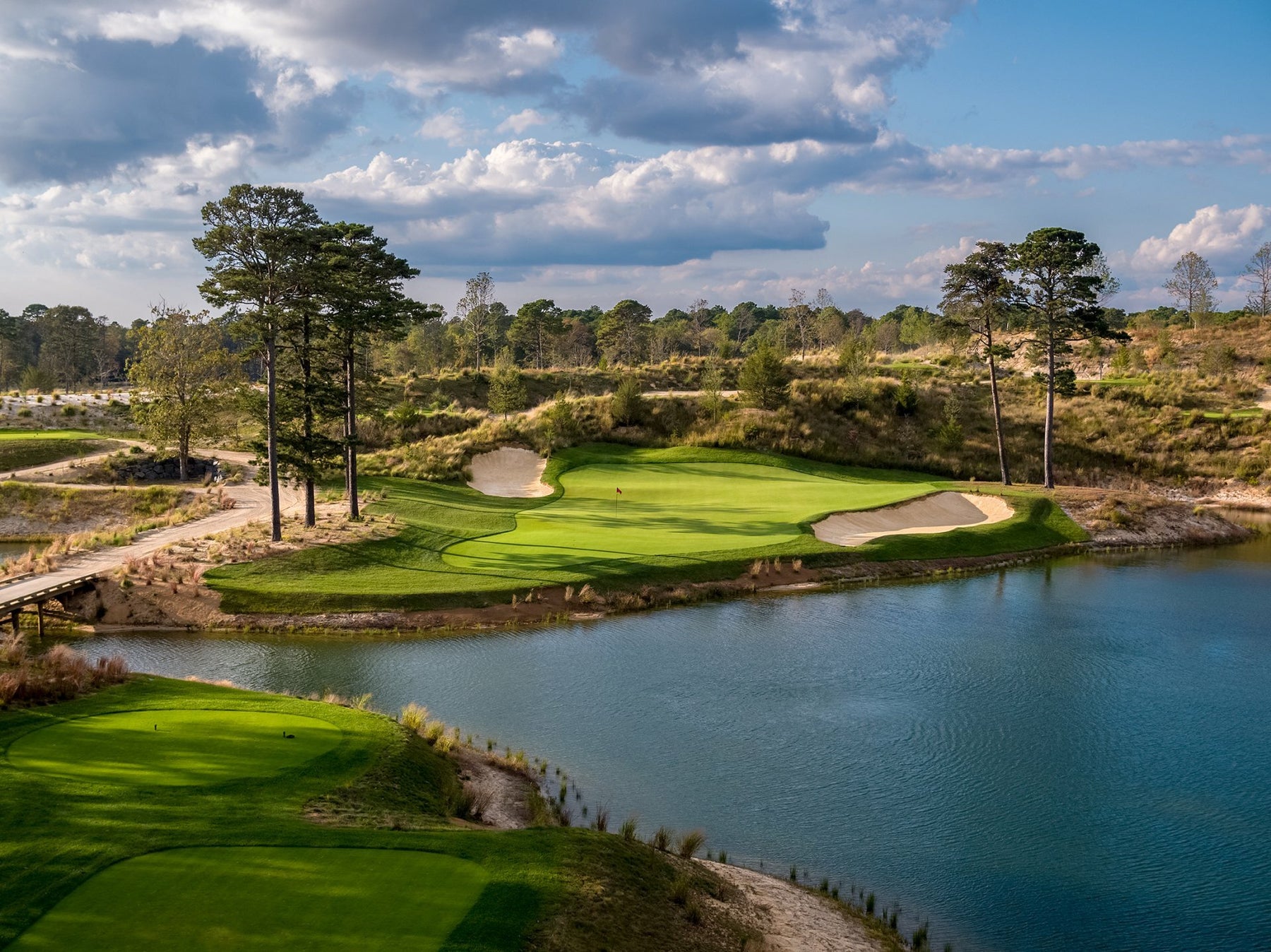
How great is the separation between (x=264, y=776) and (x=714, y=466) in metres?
39.6

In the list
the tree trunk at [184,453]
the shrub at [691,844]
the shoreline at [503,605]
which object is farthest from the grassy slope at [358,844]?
the tree trunk at [184,453]

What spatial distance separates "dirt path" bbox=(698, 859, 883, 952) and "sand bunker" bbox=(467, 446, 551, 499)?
32159mm

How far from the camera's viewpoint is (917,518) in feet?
133

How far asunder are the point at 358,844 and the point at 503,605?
1683 cm

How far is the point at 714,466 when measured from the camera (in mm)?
51125

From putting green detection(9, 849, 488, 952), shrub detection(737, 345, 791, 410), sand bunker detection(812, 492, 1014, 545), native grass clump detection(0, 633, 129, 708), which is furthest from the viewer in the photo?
shrub detection(737, 345, 791, 410)

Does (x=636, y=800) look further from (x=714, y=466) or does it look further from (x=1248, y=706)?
(x=714, y=466)

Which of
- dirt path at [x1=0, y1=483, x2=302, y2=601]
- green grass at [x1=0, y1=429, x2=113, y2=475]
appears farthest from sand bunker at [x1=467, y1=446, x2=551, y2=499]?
green grass at [x1=0, y1=429, x2=113, y2=475]

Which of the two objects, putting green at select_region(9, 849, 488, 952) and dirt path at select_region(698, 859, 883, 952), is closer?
putting green at select_region(9, 849, 488, 952)

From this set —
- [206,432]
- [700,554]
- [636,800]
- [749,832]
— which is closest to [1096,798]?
[749,832]

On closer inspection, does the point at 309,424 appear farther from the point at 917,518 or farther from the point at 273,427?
the point at 917,518

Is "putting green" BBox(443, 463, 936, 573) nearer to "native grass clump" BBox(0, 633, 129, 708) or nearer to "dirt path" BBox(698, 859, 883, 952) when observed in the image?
"native grass clump" BBox(0, 633, 129, 708)

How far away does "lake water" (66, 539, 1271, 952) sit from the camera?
506 inches

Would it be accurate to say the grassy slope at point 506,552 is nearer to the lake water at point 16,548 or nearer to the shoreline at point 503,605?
the shoreline at point 503,605
